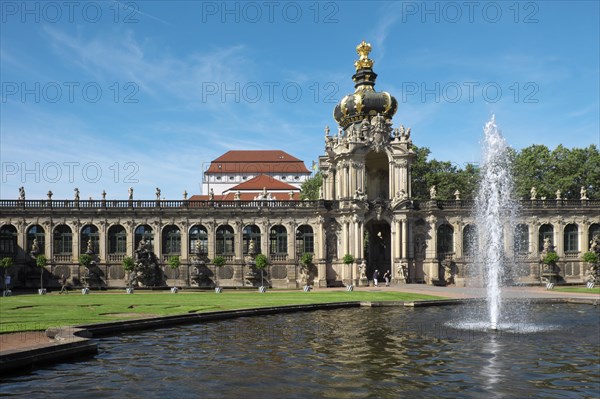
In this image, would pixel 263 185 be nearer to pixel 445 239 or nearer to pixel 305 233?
pixel 305 233

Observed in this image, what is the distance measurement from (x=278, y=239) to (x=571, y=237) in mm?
33546

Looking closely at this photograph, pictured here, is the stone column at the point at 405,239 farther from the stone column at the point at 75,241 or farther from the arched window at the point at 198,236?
the stone column at the point at 75,241

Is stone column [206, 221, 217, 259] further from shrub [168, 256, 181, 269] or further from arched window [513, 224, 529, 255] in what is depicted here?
arched window [513, 224, 529, 255]

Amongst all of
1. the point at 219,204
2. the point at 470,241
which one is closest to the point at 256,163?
the point at 219,204

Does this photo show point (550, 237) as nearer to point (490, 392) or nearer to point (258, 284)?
point (258, 284)

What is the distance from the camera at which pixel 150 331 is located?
24312mm

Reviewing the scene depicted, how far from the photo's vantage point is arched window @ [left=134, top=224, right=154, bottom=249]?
58.9m

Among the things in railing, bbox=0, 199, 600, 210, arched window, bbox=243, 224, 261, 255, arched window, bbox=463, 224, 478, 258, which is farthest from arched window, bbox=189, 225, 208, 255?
arched window, bbox=463, 224, 478, 258

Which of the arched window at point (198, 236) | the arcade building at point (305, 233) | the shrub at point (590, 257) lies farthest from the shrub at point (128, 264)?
the shrub at point (590, 257)

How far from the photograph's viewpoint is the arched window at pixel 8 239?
57.0 meters

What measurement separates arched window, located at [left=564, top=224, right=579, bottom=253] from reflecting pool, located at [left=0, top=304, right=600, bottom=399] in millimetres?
37718

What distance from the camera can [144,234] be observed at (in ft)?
194

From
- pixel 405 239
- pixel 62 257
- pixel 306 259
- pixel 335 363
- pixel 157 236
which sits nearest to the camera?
pixel 335 363

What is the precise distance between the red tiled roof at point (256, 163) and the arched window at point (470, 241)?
99.5 m
